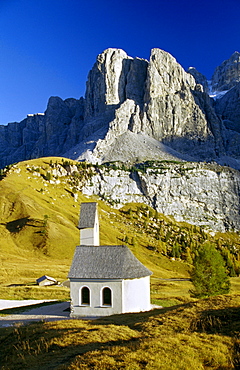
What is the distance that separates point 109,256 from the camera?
3494cm

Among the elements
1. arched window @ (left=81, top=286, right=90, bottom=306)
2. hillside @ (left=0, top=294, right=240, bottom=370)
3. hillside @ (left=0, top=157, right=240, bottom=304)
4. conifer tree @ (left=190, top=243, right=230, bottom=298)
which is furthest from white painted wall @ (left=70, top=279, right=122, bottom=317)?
conifer tree @ (left=190, top=243, right=230, bottom=298)

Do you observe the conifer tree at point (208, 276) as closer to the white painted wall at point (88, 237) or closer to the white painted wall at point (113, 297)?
the white painted wall at point (113, 297)

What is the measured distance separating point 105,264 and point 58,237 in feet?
252

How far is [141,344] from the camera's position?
1450 centimetres

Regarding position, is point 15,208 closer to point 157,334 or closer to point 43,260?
point 43,260

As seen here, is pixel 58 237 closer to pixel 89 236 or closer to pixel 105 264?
pixel 89 236

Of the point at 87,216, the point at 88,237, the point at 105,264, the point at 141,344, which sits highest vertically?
the point at 87,216

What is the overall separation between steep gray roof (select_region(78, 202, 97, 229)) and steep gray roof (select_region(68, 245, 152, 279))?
14.3ft

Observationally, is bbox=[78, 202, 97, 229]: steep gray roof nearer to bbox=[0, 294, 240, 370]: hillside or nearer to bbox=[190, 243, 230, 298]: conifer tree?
bbox=[0, 294, 240, 370]: hillside

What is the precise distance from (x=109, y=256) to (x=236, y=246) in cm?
16729

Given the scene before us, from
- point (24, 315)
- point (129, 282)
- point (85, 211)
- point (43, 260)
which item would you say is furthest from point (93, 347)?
point (43, 260)

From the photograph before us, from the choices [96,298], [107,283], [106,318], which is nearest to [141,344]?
[106,318]

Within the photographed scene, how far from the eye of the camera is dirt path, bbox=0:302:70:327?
31.2 metres

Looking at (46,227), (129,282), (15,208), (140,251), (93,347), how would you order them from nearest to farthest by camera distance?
(93,347)
(129,282)
(46,227)
(15,208)
(140,251)
